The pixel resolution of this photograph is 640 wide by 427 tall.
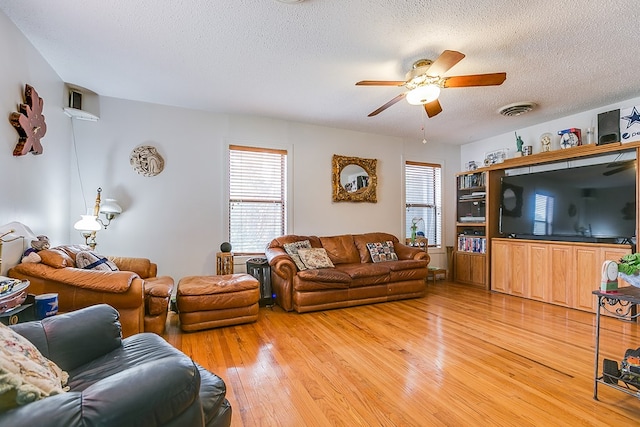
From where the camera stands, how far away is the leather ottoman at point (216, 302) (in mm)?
2971

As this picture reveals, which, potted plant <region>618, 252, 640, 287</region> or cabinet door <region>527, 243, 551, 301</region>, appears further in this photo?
cabinet door <region>527, 243, 551, 301</region>

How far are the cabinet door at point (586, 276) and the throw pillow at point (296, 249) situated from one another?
3517mm

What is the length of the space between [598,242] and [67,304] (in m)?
5.73

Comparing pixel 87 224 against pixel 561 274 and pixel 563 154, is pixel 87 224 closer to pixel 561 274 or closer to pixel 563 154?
pixel 561 274

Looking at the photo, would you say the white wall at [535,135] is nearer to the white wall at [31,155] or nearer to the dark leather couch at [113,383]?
the dark leather couch at [113,383]

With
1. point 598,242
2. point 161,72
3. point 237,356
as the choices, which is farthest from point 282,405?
point 598,242

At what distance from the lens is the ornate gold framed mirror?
492cm

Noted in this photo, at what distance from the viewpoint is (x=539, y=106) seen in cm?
385

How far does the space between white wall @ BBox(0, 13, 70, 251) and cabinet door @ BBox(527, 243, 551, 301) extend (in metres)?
5.91

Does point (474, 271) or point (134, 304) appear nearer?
point (134, 304)

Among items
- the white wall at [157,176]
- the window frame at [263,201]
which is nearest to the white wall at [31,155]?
the white wall at [157,176]

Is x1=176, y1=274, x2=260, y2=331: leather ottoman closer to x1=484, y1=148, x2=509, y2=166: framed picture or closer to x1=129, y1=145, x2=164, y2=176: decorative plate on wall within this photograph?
x1=129, y1=145, x2=164, y2=176: decorative plate on wall

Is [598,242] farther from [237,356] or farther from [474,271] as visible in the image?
[237,356]

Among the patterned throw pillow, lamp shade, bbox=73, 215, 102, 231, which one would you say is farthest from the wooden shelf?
lamp shade, bbox=73, 215, 102, 231
